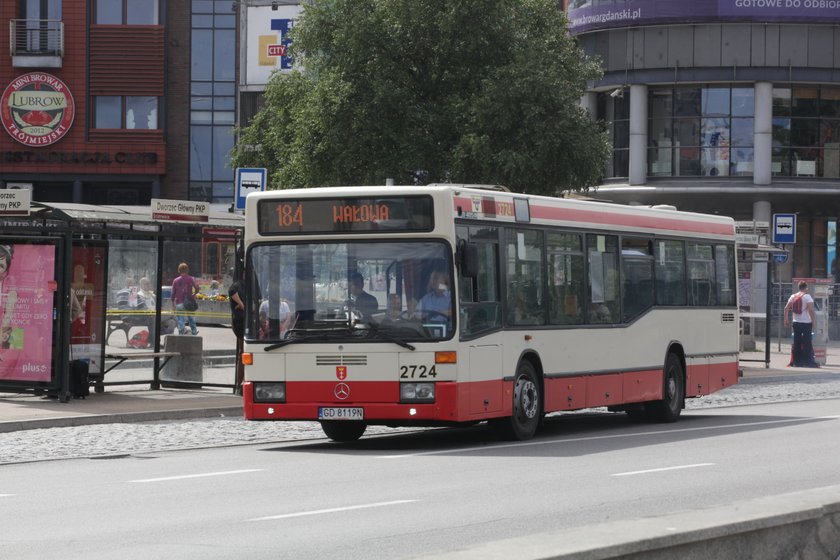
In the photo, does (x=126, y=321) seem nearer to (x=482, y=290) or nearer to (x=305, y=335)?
(x=305, y=335)

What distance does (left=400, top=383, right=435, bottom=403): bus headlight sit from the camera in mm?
15648

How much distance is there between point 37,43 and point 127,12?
383 cm

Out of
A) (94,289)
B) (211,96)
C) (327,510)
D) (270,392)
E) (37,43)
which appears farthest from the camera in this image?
(211,96)

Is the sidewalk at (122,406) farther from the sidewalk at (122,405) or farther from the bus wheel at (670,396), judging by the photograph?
the bus wheel at (670,396)

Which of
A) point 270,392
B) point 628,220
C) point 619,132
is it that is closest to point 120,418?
point 270,392

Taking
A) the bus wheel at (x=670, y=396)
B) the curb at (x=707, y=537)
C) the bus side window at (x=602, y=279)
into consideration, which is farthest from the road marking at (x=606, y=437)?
the curb at (x=707, y=537)

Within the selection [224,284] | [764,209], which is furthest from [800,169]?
[224,284]

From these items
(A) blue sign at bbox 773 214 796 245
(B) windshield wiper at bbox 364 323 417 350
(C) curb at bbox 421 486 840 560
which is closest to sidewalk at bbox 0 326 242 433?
(B) windshield wiper at bbox 364 323 417 350

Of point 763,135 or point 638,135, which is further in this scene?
point 638,135

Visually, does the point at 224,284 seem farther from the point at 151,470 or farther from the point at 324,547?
the point at 324,547

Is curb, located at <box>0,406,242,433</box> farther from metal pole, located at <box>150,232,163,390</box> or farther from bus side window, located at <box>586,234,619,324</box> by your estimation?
bus side window, located at <box>586,234,619,324</box>

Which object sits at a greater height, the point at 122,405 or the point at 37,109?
the point at 37,109

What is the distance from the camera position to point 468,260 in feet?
51.6

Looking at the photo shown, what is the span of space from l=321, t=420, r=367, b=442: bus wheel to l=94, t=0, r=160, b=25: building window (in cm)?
5016
